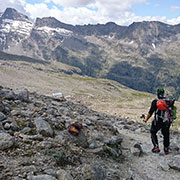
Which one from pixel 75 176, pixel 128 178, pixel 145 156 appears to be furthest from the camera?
pixel 145 156

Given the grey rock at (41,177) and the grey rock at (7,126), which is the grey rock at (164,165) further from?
the grey rock at (7,126)

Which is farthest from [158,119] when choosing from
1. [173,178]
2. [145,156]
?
[173,178]

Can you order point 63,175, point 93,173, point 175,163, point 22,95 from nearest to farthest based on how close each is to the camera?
point 63,175, point 93,173, point 175,163, point 22,95

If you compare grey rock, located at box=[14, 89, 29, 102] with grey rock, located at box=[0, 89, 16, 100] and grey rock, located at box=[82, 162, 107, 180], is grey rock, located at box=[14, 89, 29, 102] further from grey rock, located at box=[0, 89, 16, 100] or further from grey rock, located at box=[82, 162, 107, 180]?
grey rock, located at box=[82, 162, 107, 180]

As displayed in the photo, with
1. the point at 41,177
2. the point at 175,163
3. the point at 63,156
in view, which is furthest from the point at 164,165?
the point at 41,177

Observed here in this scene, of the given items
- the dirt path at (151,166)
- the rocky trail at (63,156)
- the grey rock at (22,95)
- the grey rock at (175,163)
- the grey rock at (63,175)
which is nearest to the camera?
the grey rock at (63,175)

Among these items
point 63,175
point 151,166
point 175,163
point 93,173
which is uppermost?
point 63,175

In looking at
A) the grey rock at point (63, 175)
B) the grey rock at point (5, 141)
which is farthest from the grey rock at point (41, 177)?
the grey rock at point (5, 141)

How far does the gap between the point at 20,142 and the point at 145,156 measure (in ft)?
27.0

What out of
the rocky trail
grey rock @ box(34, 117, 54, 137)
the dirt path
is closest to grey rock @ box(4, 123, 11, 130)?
the rocky trail

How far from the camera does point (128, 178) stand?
374 inches

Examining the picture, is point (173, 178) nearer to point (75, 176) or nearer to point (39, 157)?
point (75, 176)

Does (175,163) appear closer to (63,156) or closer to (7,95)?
(63,156)

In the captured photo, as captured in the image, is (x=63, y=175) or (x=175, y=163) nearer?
(x=63, y=175)
